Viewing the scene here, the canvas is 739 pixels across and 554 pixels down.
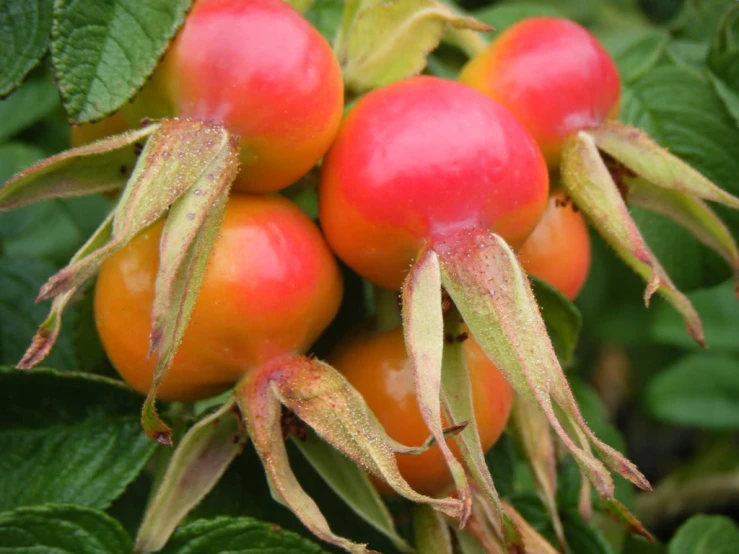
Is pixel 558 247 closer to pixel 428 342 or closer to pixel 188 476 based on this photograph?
pixel 428 342

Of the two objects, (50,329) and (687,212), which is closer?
(50,329)

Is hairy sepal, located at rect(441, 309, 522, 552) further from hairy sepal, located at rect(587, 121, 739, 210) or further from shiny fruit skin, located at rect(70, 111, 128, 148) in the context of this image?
shiny fruit skin, located at rect(70, 111, 128, 148)

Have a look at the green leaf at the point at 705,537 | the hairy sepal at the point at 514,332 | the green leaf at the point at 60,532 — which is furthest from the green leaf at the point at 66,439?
the green leaf at the point at 705,537

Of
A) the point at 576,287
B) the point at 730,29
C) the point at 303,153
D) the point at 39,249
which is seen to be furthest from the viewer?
the point at 39,249

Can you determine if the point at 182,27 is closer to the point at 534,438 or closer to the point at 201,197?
the point at 201,197

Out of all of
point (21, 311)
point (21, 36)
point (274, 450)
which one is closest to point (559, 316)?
point (274, 450)

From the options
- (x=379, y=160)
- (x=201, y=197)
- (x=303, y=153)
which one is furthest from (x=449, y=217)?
(x=201, y=197)

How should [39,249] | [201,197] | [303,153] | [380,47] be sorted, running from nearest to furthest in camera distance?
[201,197] < [303,153] < [380,47] < [39,249]
